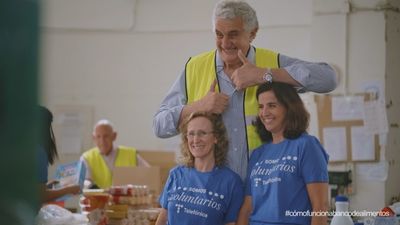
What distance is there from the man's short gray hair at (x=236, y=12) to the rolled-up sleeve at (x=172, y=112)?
0.93 ft

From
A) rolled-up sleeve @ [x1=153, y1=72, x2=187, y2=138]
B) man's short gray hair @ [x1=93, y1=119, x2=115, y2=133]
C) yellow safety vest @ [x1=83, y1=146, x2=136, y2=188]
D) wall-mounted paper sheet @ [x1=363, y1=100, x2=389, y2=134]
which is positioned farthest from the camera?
man's short gray hair @ [x1=93, y1=119, x2=115, y2=133]

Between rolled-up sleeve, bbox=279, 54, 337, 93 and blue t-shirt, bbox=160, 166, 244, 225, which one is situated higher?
rolled-up sleeve, bbox=279, 54, 337, 93

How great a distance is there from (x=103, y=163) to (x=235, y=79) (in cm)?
287

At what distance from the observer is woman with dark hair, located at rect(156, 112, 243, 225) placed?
6.39ft

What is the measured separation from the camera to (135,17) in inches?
206

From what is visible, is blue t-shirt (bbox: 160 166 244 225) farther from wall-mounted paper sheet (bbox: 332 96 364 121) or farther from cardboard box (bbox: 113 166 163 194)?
wall-mounted paper sheet (bbox: 332 96 364 121)

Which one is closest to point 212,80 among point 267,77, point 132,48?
point 267,77

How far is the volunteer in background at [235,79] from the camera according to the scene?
6.33 feet

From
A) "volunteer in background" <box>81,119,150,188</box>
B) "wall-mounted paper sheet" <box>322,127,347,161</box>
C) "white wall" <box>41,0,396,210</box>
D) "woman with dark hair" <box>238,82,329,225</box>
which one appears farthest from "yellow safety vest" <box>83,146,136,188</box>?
"woman with dark hair" <box>238,82,329,225</box>

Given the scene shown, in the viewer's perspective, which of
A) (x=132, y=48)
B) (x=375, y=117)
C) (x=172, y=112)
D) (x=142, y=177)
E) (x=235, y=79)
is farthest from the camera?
(x=132, y=48)

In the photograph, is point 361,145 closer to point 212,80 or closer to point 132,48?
point 212,80

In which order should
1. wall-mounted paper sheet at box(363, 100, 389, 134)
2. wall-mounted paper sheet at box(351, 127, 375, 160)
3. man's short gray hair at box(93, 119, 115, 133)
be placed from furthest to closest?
man's short gray hair at box(93, 119, 115, 133), wall-mounted paper sheet at box(351, 127, 375, 160), wall-mounted paper sheet at box(363, 100, 389, 134)

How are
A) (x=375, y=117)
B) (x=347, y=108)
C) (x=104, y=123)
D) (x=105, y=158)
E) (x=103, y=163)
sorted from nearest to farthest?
(x=375, y=117)
(x=347, y=108)
(x=103, y=163)
(x=105, y=158)
(x=104, y=123)

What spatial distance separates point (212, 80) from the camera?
6.64 ft
